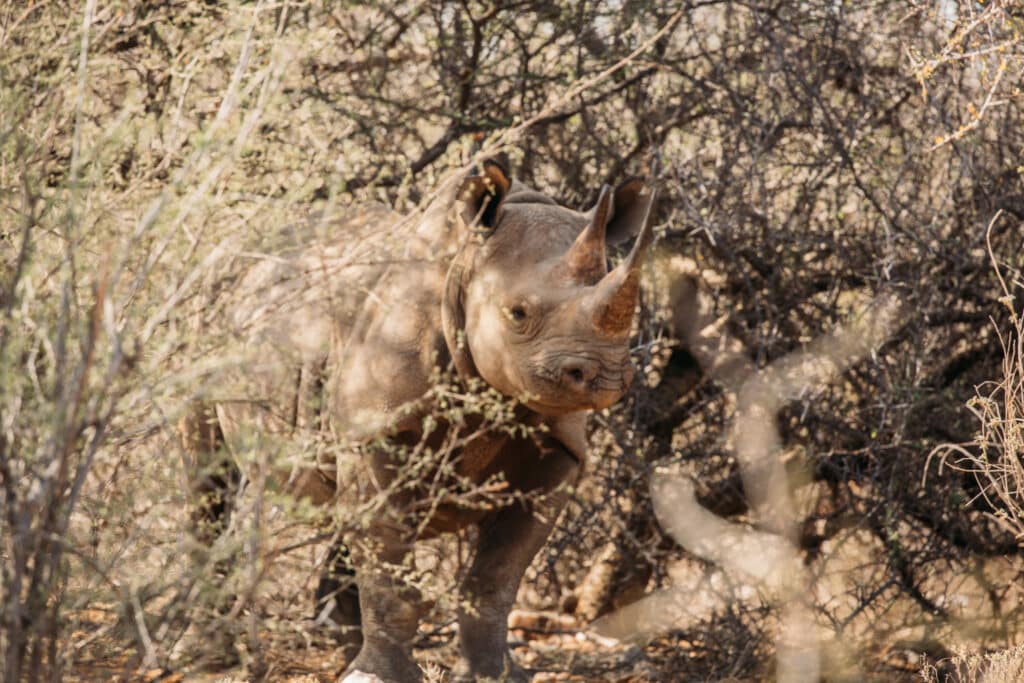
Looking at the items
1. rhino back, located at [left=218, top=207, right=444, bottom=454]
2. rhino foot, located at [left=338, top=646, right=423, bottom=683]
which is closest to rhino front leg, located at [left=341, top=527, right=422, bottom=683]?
rhino foot, located at [left=338, top=646, right=423, bottom=683]

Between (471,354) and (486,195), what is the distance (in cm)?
56

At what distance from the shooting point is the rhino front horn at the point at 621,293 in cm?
408

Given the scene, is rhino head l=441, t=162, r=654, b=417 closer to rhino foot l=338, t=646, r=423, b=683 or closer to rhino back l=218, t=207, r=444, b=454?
rhino back l=218, t=207, r=444, b=454

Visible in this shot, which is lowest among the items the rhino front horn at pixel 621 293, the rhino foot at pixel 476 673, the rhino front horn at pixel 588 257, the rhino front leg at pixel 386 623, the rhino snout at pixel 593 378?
the rhino foot at pixel 476 673

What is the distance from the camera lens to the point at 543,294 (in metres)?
4.42

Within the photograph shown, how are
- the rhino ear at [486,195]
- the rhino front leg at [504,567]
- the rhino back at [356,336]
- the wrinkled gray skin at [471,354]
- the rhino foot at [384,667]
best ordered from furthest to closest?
1. the rhino front leg at [504,567]
2. the rhino foot at [384,667]
3. the rhino back at [356,336]
4. the rhino ear at [486,195]
5. the wrinkled gray skin at [471,354]

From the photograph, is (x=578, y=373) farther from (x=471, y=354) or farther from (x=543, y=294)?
(x=471, y=354)

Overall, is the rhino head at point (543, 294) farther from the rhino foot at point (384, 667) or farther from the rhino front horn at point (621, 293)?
the rhino foot at point (384, 667)

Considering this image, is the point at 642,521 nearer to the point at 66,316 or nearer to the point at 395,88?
the point at 395,88

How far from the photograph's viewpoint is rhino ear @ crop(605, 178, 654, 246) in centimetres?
499

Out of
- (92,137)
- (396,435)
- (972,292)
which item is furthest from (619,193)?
(972,292)

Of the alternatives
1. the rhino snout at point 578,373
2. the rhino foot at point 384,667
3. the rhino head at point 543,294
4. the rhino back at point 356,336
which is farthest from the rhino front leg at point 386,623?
the rhino snout at point 578,373

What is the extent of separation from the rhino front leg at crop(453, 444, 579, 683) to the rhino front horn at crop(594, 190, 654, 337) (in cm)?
96

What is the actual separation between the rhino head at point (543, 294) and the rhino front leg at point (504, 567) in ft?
1.78
